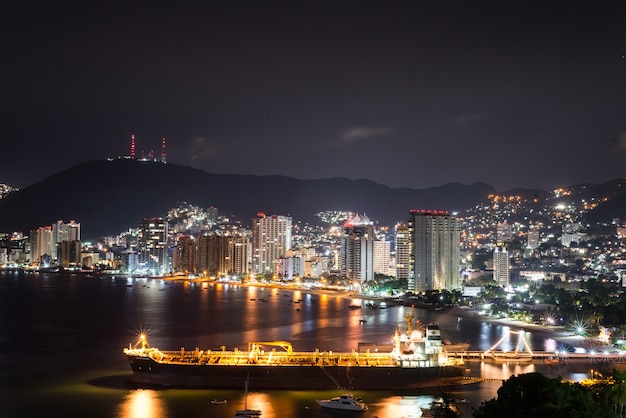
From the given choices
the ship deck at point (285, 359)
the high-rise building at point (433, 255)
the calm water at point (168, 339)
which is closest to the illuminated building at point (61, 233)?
the calm water at point (168, 339)

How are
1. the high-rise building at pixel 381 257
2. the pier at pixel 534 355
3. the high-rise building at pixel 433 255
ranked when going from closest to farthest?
the pier at pixel 534 355, the high-rise building at pixel 433 255, the high-rise building at pixel 381 257

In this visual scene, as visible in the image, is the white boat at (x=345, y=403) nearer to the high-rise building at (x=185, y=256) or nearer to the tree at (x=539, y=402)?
the tree at (x=539, y=402)

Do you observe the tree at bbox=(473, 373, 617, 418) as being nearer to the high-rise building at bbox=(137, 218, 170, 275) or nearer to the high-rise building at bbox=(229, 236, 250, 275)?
the high-rise building at bbox=(229, 236, 250, 275)

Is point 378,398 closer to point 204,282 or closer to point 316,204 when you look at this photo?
point 204,282

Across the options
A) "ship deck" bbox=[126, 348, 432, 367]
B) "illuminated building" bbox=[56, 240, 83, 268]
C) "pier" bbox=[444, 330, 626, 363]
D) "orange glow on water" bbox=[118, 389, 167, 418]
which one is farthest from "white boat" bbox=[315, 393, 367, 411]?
A: "illuminated building" bbox=[56, 240, 83, 268]

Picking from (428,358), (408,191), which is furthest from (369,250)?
(408,191)

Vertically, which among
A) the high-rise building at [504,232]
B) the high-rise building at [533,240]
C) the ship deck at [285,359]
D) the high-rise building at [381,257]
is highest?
the high-rise building at [504,232]

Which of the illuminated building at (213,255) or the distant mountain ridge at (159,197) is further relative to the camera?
the distant mountain ridge at (159,197)

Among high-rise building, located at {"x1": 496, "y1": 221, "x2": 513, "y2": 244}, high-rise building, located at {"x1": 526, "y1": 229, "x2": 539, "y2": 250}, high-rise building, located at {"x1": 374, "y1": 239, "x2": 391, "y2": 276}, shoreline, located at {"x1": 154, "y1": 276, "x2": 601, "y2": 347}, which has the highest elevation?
high-rise building, located at {"x1": 496, "y1": 221, "x2": 513, "y2": 244}
